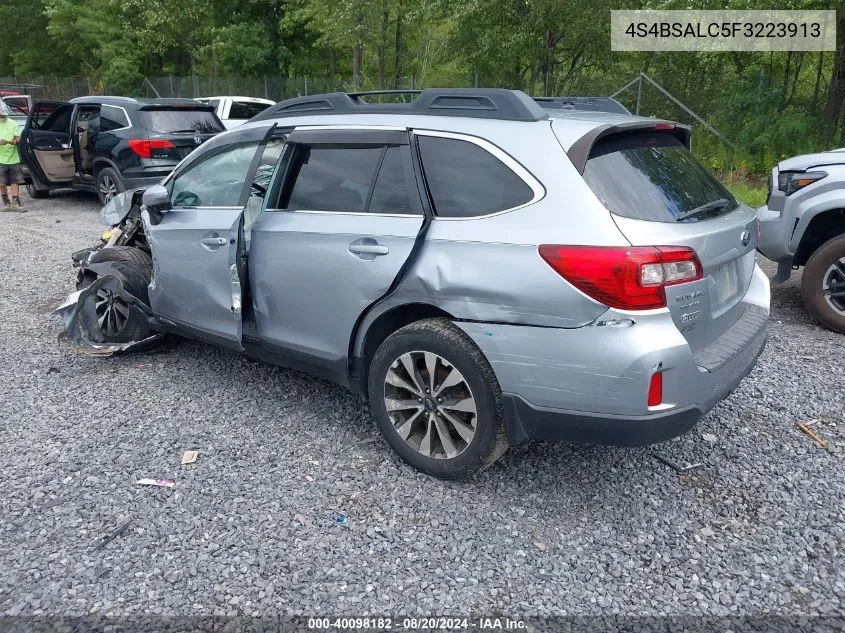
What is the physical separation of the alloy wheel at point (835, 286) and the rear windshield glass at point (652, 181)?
94.6 inches

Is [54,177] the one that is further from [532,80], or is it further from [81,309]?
[532,80]

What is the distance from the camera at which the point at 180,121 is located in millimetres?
10406

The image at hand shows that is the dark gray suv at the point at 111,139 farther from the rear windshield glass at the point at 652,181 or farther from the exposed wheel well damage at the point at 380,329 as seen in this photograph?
the rear windshield glass at the point at 652,181

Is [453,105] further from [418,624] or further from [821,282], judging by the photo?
[821,282]

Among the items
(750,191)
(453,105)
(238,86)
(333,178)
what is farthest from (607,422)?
(238,86)

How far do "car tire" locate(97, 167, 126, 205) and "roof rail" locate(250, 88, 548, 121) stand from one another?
7.38 metres

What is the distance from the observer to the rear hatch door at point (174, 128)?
397 inches

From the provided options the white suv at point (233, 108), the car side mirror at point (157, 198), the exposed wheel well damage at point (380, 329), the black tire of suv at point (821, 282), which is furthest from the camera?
the white suv at point (233, 108)

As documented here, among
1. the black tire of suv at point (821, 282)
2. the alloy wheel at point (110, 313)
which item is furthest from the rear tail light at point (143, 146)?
the black tire of suv at point (821, 282)

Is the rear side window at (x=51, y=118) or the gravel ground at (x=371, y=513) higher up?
the rear side window at (x=51, y=118)

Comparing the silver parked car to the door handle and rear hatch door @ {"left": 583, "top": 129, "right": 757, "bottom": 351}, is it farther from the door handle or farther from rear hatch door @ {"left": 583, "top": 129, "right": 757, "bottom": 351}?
the door handle

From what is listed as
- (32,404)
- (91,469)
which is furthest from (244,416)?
(32,404)

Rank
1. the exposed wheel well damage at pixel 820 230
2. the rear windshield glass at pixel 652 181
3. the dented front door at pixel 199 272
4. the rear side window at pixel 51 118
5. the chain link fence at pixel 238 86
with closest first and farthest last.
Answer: the rear windshield glass at pixel 652 181 → the dented front door at pixel 199 272 → the exposed wheel well damage at pixel 820 230 → the rear side window at pixel 51 118 → the chain link fence at pixel 238 86

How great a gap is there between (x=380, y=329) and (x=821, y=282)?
3923mm
